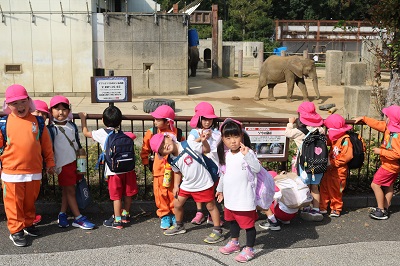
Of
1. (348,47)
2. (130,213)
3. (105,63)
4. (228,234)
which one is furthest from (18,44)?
(348,47)

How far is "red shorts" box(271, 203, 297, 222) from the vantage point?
17.9 ft

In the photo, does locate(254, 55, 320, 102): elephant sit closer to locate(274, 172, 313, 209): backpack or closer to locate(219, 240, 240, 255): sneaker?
locate(274, 172, 313, 209): backpack

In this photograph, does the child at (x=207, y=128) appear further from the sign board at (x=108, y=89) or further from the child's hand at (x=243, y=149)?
the sign board at (x=108, y=89)

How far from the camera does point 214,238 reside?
500 cm

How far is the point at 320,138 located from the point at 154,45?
1190cm

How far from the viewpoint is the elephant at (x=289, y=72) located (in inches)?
641

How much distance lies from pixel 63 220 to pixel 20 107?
137 centimetres

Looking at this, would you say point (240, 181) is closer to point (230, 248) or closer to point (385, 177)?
point (230, 248)

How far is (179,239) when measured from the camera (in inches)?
201

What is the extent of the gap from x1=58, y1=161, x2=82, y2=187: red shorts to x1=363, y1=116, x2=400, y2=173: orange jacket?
3.36 m

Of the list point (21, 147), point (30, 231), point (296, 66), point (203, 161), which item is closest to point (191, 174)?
point (203, 161)

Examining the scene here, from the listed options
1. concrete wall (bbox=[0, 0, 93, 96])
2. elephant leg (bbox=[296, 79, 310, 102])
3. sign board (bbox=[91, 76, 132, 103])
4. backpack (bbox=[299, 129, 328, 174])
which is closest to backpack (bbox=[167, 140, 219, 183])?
backpack (bbox=[299, 129, 328, 174])

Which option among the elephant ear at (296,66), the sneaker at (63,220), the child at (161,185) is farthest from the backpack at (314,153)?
the elephant ear at (296,66)

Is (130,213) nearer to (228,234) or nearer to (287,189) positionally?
(228,234)
